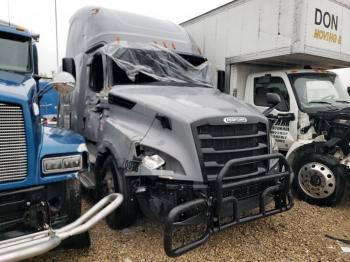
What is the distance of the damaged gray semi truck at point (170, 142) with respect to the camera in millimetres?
3457

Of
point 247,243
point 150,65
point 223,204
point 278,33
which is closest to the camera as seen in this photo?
point 223,204

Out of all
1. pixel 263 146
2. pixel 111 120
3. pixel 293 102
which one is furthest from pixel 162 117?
pixel 293 102

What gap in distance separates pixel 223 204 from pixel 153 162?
0.87 metres

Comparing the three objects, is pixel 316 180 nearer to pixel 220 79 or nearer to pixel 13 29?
pixel 220 79

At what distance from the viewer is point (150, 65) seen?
514cm

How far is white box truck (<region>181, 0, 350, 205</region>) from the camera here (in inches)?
210

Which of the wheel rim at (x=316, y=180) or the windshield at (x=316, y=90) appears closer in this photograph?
the wheel rim at (x=316, y=180)

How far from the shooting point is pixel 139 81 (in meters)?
5.00

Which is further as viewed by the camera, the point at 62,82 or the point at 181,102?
the point at 181,102

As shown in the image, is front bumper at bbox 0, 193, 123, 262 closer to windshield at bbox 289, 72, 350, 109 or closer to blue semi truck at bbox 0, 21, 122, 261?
blue semi truck at bbox 0, 21, 122, 261

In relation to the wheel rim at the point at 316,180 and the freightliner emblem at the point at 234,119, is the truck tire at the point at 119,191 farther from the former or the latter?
the wheel rim at the point at 316,180

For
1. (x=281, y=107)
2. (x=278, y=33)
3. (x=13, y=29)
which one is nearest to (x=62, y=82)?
(x=13, y=29)

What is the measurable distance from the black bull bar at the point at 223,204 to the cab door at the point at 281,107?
2.04 meters


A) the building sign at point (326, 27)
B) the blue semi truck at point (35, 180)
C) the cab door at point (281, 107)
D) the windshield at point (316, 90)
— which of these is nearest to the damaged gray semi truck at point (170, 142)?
the blue semi truck at point (35, 180)
